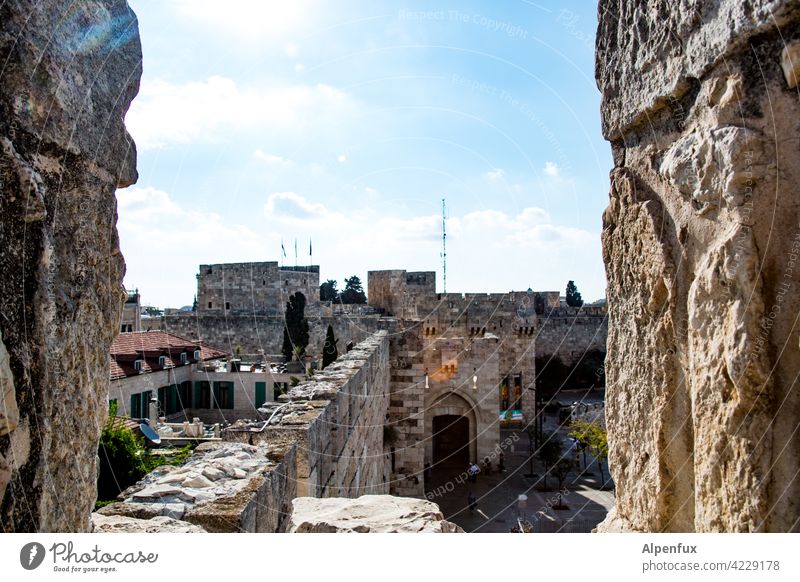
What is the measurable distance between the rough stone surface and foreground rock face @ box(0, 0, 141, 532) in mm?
499

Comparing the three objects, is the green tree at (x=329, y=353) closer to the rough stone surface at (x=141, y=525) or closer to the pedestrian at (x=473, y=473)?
the pedestrian at (x=473, y=473)

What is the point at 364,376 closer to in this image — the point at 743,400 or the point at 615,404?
the point at 615,404

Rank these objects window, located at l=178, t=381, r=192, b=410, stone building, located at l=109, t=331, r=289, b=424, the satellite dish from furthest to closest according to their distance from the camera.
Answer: window, located at l=178, t=381, r=192, b=410
stone building, located at l=109, t=331, r=289, b=424
the satellite dish

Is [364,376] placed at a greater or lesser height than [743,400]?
lesser

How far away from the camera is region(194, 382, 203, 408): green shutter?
16984 mm

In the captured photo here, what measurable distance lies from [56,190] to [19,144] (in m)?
0.19

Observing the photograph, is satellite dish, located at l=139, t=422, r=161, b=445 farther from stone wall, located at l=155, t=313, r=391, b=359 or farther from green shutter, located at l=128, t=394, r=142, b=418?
stone wall, located at l=155, t=313, r=391, b=359

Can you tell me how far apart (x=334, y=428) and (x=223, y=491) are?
2.28 metres

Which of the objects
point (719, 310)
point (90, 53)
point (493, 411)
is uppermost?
point (90, 53)

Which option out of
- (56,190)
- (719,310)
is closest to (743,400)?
(719,310)

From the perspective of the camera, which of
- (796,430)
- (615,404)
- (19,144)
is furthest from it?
(615,404)

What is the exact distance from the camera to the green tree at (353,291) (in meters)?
45.3

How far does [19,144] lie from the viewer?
161cm

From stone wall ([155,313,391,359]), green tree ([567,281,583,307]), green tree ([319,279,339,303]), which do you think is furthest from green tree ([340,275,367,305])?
stone wall ([155,313,391,359])
